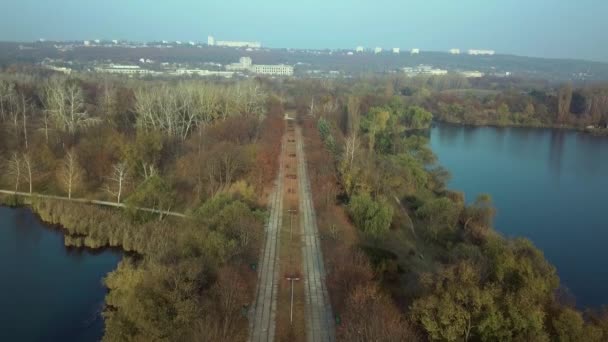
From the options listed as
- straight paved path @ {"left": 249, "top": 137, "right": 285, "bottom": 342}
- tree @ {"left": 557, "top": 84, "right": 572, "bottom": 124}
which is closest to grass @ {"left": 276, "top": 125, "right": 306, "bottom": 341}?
straight paved path @ {"left": 249, "top": 137, "right": 285, "bottom": 342}

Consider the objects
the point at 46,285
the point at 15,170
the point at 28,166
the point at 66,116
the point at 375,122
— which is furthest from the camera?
the point at 375,122

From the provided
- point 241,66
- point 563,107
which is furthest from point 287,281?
point 241,66

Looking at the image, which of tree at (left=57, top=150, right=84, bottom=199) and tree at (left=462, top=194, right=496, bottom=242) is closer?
tree at (left=462, top=194, right=496, bottom=242)

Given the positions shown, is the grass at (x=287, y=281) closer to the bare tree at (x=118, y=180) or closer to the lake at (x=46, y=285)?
the lake at (x=46, y=285)

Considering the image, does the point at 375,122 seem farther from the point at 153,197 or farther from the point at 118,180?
the point at 153,197

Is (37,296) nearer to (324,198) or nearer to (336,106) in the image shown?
(324,198)

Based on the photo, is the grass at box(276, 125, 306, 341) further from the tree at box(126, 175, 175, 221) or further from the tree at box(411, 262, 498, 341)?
the tree at box(126, 175, 175, 221)
